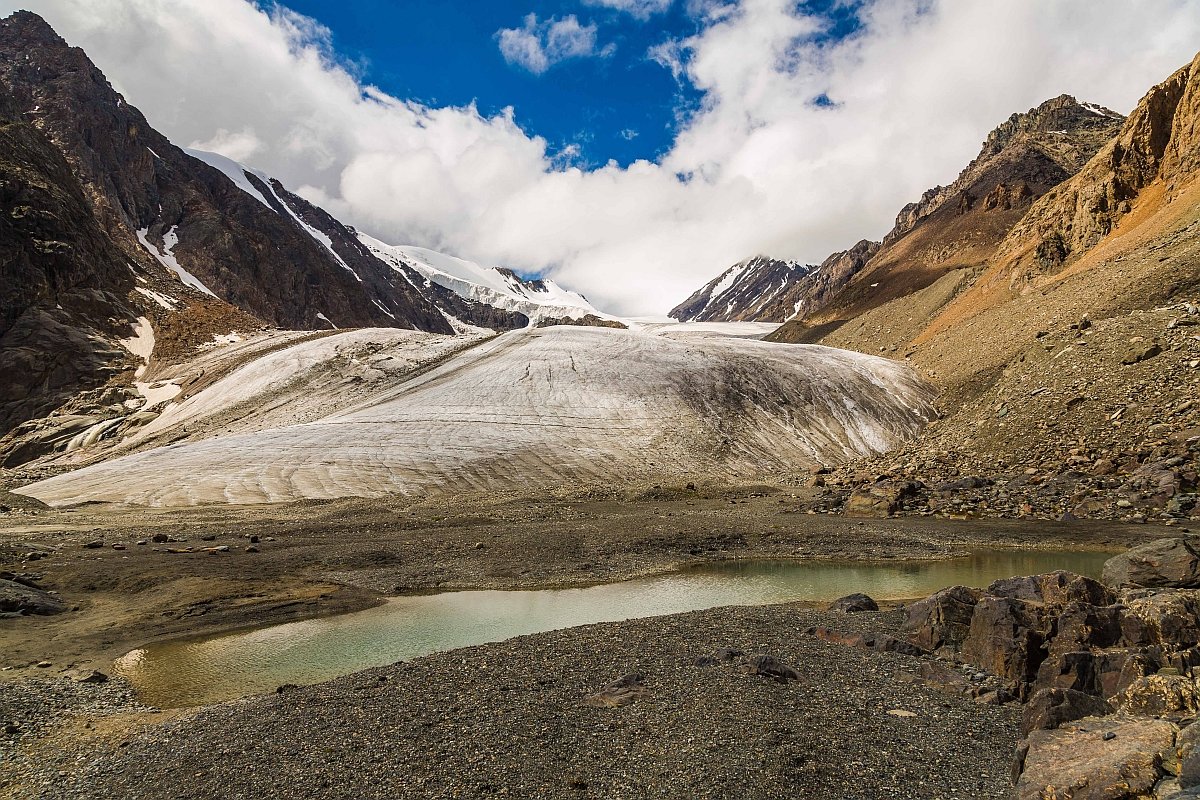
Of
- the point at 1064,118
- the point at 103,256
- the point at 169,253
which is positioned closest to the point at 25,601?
the point at 103,256

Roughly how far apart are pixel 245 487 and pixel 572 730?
26994 mm

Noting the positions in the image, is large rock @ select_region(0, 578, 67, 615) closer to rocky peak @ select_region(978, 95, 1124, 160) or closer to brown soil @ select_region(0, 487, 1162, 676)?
brown soil @ select_region(0, 487, 1162, 676)

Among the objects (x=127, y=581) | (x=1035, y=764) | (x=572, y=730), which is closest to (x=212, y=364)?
(x=127, y=581)

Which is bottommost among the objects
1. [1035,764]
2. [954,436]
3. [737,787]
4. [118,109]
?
[737,787]

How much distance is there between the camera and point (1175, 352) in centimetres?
2791

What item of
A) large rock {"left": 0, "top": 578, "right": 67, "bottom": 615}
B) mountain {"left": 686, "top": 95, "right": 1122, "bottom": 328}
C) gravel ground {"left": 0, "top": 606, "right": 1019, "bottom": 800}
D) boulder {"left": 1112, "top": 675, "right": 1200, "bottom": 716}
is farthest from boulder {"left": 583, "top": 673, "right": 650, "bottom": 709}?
mountain {"left": 686, "top": 95, "right": 1122, "bottom": 328}

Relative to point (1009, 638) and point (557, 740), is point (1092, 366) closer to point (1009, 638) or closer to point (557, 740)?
point (1009, 638)

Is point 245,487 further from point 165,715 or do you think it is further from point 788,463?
point 788,463

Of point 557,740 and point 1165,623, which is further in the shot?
point 1165,623

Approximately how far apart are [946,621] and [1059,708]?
4.11 meters

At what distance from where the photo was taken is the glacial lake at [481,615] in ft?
38.7

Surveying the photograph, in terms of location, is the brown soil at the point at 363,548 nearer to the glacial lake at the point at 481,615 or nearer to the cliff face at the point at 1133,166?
the glacial lake at the point at 481,615

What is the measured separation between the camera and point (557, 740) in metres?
8.43

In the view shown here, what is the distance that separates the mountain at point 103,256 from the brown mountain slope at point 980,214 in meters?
88.0
